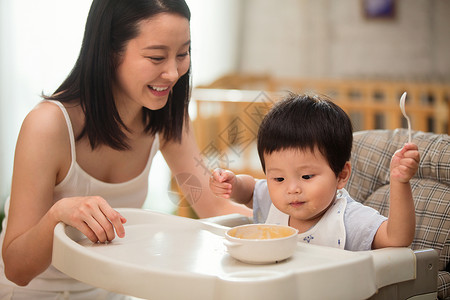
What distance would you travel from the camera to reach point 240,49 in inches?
194

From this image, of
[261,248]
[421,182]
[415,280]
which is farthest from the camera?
[421,182]

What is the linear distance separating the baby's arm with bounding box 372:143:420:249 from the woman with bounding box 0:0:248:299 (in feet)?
1.77

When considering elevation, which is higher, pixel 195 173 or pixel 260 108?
pixel 260 108

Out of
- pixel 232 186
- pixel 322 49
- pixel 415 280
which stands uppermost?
pixel 322 49

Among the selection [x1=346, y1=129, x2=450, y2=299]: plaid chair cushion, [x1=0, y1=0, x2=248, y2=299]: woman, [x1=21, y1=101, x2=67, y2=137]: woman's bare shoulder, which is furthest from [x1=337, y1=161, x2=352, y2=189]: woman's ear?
[x1=21, y1=101, x2=67, y2=137]: woman's bare shoulder

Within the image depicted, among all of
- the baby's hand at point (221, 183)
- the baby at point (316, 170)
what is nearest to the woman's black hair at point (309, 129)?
the baby at point (316, 170)

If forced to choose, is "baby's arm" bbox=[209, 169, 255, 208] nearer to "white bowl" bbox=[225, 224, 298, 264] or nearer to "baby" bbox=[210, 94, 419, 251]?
"baby" bbox=[210, 94, 419, 251]

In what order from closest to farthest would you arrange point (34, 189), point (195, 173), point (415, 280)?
point (415, 280), point (34, 189), point (195, 173)

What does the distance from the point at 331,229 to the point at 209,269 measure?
33cm

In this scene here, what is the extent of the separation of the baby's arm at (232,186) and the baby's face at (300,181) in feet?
0.42

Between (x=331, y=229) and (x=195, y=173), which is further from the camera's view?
(x=195, y=173)

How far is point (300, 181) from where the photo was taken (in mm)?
1077

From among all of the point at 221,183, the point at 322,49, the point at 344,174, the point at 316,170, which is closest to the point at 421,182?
the point at 344,174

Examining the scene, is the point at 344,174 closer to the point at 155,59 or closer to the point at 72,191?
the point at 155,59
